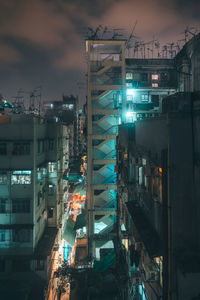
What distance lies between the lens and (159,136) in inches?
343

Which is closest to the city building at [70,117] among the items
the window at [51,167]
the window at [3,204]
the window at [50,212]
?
the window at [51,167]

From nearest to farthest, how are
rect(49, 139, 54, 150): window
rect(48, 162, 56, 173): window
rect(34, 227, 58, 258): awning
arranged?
rect(34, 227, 58, 258): awning, rect(49, 139, 54, 150): window, rect(48, 162, 56, 173): window

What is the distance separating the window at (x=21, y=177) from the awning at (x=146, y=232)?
14.0 meters

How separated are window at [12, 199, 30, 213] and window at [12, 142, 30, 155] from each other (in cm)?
521

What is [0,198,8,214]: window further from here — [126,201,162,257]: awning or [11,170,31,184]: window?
[126,201,162,257]: awning

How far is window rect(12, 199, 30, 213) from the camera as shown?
2209 cm

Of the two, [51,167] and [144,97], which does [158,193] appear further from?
[144,97]

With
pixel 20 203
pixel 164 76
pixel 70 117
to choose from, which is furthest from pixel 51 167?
pixel 70 117

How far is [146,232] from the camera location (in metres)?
9.47

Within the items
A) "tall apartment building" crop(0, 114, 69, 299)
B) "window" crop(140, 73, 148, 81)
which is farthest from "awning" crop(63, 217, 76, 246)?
"window" crop(140, 73, 148, 81)

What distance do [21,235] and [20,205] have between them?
3.22 m

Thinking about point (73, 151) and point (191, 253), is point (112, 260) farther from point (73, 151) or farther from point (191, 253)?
point (73, 151)

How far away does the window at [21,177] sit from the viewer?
22.1m

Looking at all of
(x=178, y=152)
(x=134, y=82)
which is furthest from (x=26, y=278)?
(x=134, y=82)
